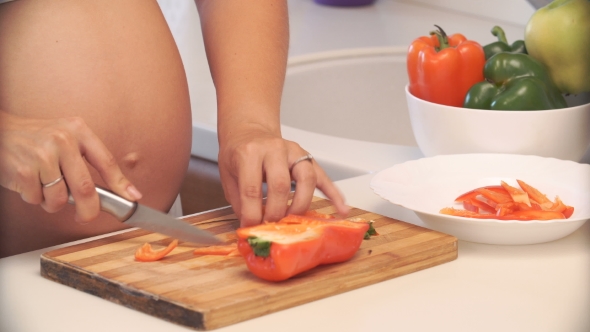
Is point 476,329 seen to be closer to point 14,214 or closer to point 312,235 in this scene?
point 312,235

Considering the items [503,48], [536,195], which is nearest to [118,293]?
[536,195]

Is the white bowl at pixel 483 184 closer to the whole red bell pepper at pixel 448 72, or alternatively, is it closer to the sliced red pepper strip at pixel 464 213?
the sliced red pepper strip at pixel 464 213

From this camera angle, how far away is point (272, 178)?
0.87 meters

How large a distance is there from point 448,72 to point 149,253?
1.98 feet

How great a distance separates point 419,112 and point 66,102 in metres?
0.51

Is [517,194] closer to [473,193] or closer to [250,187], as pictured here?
[473,193]

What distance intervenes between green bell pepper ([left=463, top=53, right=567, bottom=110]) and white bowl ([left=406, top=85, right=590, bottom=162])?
0.03 meters

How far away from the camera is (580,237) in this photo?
93cm

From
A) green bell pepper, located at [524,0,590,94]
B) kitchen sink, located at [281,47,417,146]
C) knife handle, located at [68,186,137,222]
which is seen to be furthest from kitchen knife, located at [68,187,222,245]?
kitchen sink, located at [281,47,417,146]

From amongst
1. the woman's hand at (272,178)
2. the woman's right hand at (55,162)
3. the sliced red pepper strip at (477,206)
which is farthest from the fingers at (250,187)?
the sliced red pepper strip at (477,206)

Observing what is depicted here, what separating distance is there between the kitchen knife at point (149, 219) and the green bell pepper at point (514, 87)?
1.65 ft

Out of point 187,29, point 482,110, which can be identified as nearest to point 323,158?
point 482,110

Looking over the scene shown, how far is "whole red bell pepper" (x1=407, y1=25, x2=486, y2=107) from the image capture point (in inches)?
48.6

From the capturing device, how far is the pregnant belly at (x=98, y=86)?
93 cm
